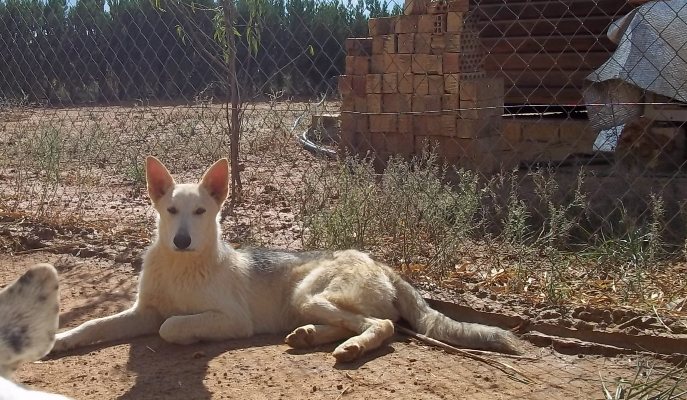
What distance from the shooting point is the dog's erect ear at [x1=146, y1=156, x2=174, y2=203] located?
4.76 metres

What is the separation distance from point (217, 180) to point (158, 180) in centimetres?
34

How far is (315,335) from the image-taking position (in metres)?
4.38

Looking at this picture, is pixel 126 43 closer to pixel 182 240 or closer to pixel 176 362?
pixel 182 240

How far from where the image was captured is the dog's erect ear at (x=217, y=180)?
4.84 meters

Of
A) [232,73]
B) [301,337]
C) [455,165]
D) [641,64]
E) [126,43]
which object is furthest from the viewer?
[126,43]

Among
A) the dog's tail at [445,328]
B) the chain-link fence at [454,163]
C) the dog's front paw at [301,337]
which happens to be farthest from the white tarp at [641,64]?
the dog's front paw at [301,337]

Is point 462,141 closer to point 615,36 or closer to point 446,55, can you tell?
point 446,55

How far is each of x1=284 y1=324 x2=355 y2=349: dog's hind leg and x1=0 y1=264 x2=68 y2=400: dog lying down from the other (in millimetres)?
2957

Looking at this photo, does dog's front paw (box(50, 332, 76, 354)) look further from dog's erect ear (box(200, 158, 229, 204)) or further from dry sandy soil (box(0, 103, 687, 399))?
dog's erect ear (box(200, 158, 229, 204))

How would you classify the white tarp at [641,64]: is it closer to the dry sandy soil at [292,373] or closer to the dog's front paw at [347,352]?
the dry sandy soil at [292,373]

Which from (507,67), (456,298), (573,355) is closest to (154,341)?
(456,298)

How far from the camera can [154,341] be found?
4.54 m

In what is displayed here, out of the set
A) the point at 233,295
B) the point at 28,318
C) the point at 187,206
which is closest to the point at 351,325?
the point at 233,295

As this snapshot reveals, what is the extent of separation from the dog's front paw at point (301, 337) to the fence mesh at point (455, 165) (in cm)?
104
